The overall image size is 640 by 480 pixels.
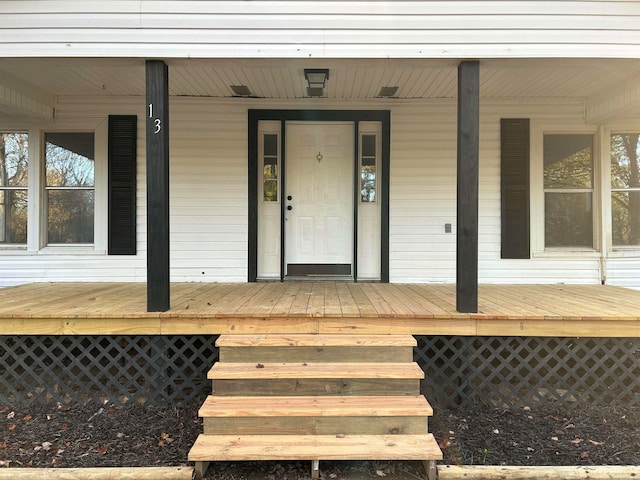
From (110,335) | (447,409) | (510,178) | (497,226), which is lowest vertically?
(447,409)

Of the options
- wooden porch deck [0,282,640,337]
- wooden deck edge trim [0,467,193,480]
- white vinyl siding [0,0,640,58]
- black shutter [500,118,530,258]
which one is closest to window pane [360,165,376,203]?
black shutter [500,118,530,258]

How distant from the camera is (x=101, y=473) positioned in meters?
2.14

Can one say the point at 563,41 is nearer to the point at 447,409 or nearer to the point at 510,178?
the point at 510,178

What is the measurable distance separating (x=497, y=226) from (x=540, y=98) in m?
1.53

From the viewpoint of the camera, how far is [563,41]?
2951 millimetres

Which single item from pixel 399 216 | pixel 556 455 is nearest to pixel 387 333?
pixel 556 455

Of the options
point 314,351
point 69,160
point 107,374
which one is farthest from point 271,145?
point 107,374

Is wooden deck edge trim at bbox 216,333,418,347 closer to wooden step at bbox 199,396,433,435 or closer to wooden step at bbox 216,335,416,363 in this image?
wooden step at bbox 216,335,416,363

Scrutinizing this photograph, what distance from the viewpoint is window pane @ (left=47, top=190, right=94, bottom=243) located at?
181 inches

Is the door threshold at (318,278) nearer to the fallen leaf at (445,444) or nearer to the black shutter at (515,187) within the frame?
the black shutter at (515,187)

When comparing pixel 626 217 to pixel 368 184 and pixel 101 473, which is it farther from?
pixel 101 473

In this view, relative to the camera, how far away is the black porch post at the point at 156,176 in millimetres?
2990

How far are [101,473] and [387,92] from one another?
4.11m

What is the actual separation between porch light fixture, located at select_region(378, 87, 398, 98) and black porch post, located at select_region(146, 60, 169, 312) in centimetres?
228
